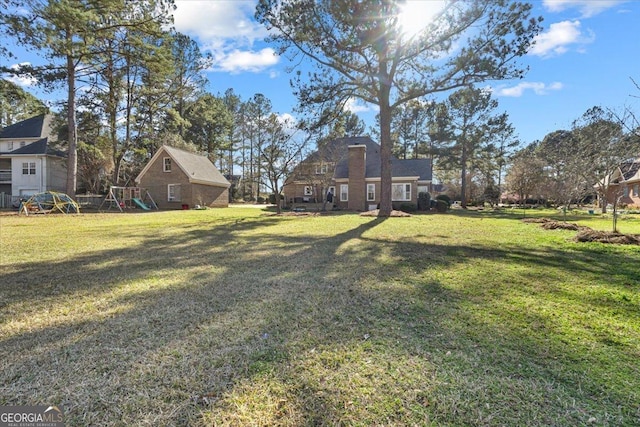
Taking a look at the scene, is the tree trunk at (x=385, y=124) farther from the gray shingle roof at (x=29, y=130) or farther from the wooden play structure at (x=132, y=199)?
the gray shingle roof at (x=29, y=130)

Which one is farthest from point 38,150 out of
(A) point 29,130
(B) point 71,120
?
(B) point 71,120

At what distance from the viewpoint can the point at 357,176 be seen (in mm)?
25531

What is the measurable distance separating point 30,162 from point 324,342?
39.7 meters

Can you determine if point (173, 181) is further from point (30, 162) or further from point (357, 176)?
point (357, 176)

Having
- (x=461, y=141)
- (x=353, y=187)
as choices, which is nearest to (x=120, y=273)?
(x=353, y=187)

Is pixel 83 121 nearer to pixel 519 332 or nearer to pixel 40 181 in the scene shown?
pixel 40 181

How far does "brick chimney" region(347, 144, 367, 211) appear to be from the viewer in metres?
25.4

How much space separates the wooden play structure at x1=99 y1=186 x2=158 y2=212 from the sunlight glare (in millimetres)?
22809

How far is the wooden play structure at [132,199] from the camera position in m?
25.3

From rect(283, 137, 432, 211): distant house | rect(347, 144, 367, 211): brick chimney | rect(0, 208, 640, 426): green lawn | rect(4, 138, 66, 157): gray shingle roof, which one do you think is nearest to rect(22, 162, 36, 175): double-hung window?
rect(4, 138, 66, 157): gray shingle roof

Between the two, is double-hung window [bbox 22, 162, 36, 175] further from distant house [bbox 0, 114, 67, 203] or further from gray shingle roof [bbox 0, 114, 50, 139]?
gray shingle roof [bbox 0, 114, 50, 139]

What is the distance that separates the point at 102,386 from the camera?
226 cm

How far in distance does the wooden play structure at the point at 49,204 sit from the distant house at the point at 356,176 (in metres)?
14.3

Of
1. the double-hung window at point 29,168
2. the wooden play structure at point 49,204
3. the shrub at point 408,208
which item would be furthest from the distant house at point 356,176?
the double-hung window at point 29,168
